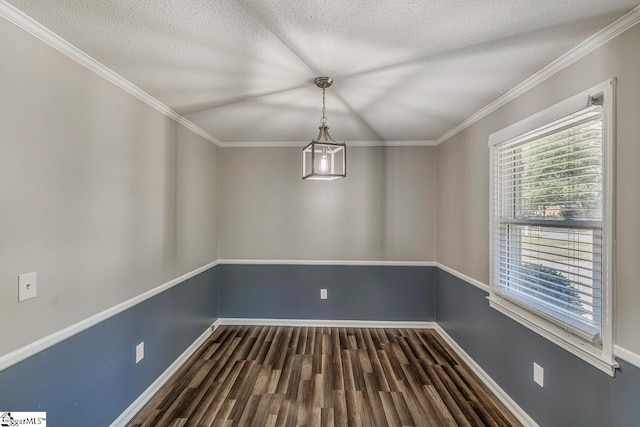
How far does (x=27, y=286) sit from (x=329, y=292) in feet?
9.39

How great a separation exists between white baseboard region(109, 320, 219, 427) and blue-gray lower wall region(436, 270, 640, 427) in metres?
2.81

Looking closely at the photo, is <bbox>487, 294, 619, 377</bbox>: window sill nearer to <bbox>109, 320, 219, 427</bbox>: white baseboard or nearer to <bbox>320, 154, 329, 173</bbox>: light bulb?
<bbox>320, 154, 329, 173</bbox>: light bulb

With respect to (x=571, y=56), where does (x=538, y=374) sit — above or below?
below

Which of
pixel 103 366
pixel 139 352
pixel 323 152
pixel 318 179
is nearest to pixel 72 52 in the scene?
pixel 323 152

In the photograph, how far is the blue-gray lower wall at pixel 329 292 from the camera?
12.0 feet

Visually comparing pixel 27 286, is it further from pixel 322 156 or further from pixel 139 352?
pixel 322 156

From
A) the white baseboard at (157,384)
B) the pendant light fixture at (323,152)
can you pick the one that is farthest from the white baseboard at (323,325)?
the pendant light fixture at (323,152)

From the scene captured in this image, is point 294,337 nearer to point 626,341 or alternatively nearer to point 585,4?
point 626,341

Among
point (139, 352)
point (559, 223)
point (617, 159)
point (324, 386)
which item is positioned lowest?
point (324, 386)

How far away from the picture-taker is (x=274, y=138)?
3.55 meters

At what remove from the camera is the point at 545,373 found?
5.94 feet

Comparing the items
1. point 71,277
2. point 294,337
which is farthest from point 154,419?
point 294,337

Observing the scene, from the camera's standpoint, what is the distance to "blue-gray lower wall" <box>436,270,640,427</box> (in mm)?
1371

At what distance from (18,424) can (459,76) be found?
312 cm
